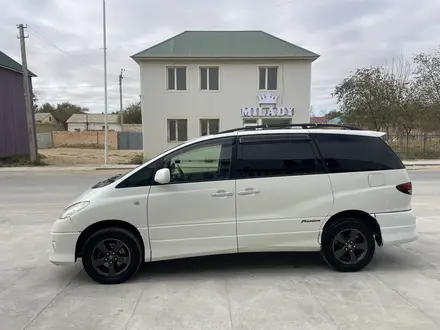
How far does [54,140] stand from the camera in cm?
5356

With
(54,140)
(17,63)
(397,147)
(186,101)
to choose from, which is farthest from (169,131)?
(54,140)

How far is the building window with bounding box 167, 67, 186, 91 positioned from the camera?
22891 mm

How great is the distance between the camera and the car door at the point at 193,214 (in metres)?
4.45

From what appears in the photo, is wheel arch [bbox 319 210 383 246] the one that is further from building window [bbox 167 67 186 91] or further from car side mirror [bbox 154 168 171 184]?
building window [bbox 167 67 186 91]

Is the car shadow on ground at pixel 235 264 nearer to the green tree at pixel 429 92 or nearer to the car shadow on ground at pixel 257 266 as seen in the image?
the car shadow on ground at pixel 257 266

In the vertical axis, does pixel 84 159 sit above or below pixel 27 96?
below

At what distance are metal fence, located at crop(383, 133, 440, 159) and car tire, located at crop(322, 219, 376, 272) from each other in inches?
988

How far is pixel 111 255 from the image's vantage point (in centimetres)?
444

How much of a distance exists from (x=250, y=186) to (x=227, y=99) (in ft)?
61.7

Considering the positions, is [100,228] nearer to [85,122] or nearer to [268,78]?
[268,78]

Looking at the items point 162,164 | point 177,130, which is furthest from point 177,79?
point 162,164

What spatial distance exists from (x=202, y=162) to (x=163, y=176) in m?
0.64

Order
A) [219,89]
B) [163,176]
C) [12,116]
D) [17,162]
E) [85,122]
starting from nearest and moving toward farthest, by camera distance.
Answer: [163,176]
[219,89]
[17,162]
[12,116]
[85,122]

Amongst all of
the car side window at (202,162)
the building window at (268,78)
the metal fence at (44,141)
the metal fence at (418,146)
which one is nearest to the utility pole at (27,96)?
the building window at (268,78)
